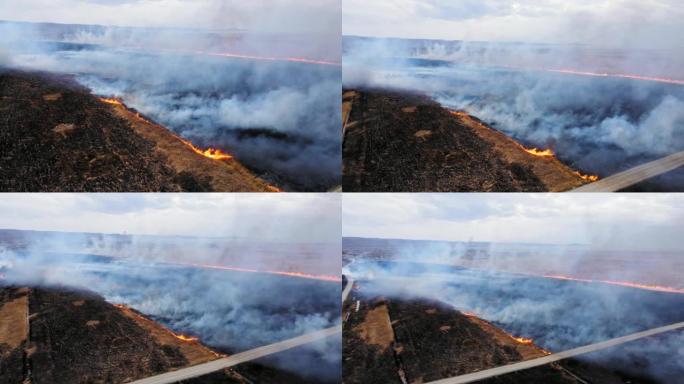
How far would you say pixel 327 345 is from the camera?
288 centimetres

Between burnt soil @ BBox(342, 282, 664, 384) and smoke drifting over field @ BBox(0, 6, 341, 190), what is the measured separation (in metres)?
0.66

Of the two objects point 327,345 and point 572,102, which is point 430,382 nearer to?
point 327,345

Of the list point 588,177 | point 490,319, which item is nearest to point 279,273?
point 490,319

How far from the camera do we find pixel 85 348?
279 centimetres

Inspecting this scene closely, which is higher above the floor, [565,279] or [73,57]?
[73,57]

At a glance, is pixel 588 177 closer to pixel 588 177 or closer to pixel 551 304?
pixel 588 177

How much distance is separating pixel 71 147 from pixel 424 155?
1.61 meters

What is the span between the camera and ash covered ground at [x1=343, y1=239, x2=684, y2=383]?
288 centimetres

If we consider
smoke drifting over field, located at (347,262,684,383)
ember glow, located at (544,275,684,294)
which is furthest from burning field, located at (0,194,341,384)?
ember glow, located at (544,275,684,294)

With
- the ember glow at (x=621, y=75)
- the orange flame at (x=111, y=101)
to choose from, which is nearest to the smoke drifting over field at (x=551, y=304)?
the ember glow at (x=621, y=75)

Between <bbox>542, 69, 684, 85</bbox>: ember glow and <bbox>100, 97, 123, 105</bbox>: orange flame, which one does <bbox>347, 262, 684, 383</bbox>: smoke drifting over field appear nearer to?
<bbox>542, 69, 684, 85</bbox>: ember glow

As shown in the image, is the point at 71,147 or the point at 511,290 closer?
the point at 71,147

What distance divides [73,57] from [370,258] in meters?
1.64

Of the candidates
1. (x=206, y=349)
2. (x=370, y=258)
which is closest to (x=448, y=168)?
(x=370, y=258)
